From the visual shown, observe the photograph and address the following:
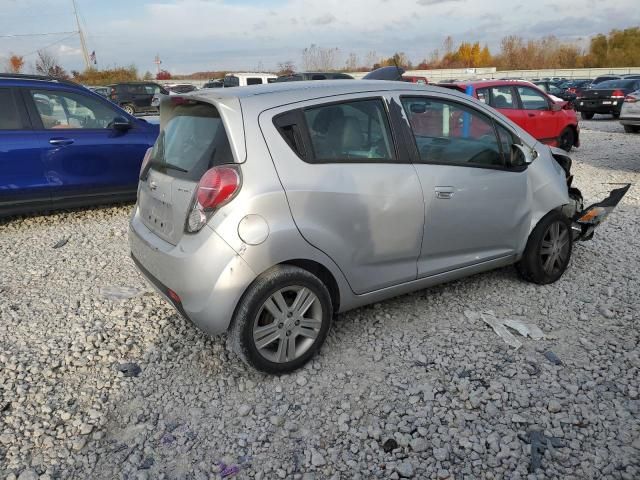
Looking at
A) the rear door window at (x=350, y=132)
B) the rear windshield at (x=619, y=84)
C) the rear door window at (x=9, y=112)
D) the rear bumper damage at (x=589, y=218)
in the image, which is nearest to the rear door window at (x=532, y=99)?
the rear bumper damage at (x=589, y=218)

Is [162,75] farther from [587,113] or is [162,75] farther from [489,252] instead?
[489,252]

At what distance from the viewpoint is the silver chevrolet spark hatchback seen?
2666mm

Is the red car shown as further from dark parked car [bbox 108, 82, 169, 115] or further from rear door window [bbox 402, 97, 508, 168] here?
dark parked car [bbox 108, 82, 169, 115]

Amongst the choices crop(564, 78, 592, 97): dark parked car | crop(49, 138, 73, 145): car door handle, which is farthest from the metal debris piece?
crop(564, 78, 592, 97): dark parked car

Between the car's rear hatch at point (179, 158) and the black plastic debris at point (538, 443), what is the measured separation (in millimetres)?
2094

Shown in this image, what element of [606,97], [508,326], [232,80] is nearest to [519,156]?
[508,326]

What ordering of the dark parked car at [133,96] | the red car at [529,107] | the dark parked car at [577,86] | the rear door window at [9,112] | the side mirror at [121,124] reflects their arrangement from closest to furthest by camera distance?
the rear door window at [9,112]
the side mirror at [121,124]
the red car at [529,107]
the dark parked car at [577,86]
the dark parked car at [133,96]

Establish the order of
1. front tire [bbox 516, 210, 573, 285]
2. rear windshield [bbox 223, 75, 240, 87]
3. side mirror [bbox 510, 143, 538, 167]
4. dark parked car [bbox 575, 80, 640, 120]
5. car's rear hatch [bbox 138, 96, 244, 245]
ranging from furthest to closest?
rear windshield [bbox 223, 75, 240, 87] < dark parked car [bbox 575, 80, 640, 120] < front tire [bbox 516, 210, 573, 285] < side mirror [bbox 510, 143, 538, 167] < car's rear hatch [bbox 138, 96, 244, 245]

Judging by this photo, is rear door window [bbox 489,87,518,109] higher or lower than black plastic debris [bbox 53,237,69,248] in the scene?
higher

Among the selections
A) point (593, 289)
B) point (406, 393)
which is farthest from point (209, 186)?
point (593, 289)

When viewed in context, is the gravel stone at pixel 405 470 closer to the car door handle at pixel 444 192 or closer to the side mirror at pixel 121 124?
the car door handle at pixel 444 192

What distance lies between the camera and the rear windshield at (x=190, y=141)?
9.03 ft

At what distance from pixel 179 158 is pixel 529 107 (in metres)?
9.06

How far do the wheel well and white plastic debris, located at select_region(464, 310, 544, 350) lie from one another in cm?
115
